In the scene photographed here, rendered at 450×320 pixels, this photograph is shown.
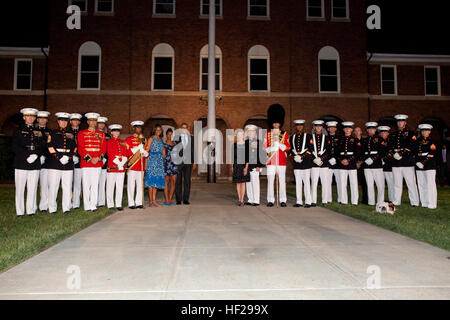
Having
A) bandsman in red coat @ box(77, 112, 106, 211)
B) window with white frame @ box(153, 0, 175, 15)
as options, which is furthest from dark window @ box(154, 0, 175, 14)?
bandsman in red coat @ box(77, 112, 106, 211)

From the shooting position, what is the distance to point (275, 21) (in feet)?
65.7

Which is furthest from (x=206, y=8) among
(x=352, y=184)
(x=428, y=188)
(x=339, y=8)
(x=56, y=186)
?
(x=428, y=188)

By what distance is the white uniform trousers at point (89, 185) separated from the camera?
7715 mm

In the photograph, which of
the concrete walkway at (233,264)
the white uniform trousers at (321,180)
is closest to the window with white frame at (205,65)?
the white uniform trousers at (321,180)

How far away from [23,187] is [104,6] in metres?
16.3

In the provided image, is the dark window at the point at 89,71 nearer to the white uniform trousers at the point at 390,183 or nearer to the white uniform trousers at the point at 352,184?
the white uniform trousers at the point at 352,184

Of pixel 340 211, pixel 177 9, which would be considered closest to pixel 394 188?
pixel 340 211

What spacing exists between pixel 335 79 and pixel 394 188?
12.8m

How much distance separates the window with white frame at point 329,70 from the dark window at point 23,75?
18.0 meters

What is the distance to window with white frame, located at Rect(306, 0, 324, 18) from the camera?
66.9ft

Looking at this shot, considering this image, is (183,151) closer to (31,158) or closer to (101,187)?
(101,187)

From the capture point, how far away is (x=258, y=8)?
2025cm

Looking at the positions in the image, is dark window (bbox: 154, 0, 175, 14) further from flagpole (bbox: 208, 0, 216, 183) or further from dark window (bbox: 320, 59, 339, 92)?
dark window (bbox: 320, 59, 339, 92)

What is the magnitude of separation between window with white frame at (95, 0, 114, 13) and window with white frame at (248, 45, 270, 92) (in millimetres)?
8735
